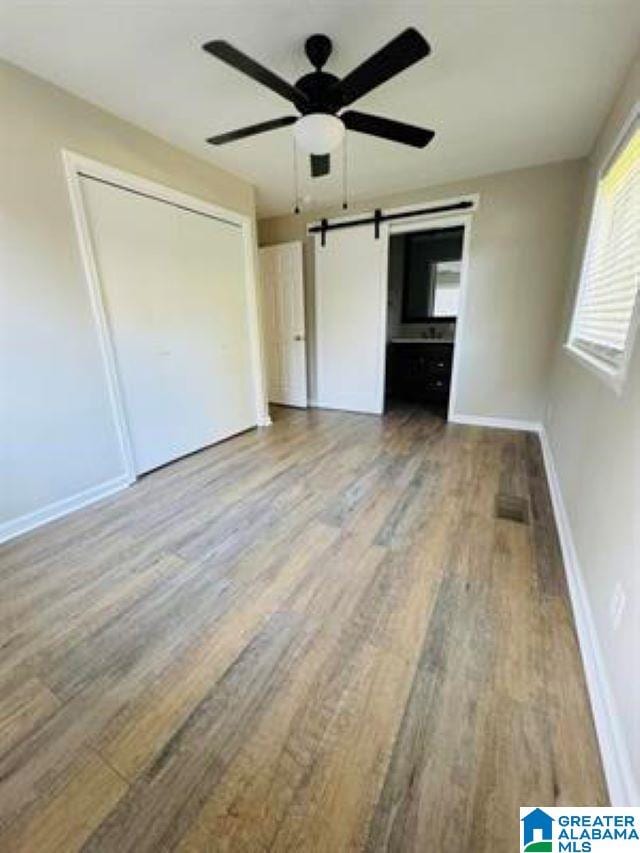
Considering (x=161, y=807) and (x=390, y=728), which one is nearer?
(x=161, y=807)

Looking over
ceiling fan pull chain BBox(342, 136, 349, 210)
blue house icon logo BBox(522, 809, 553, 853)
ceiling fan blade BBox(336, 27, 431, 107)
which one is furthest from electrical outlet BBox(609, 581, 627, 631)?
ceiling fan pull chain BBox(342, 136, 349, 210)

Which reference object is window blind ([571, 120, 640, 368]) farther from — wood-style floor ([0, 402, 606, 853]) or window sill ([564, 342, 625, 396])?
wood-style floor ([0, 402, 606, 853])

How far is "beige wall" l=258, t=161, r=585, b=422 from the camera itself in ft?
10.6

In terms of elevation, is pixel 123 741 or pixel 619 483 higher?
pixel 619 483

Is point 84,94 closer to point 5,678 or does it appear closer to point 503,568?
point 5,678

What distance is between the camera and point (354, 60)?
189 cm

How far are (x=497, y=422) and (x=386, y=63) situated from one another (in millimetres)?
3246

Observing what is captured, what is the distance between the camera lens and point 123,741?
109cm

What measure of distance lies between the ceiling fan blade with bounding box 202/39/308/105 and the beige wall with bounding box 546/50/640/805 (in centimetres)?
170

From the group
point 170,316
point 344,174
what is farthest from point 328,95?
point 170,316

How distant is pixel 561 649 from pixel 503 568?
447mm

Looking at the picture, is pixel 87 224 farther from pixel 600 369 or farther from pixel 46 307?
pixel 600 369

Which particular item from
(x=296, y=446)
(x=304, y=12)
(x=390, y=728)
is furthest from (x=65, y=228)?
(x=390, y=728)

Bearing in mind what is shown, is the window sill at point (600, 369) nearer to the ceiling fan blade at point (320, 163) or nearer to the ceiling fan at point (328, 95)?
the ceiling fan at point (328, 95)
